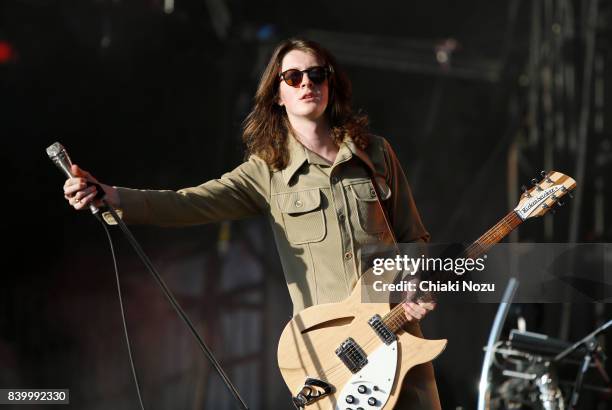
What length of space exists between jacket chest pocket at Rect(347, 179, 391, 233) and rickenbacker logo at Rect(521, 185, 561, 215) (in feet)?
1.60

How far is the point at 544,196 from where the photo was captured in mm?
2666

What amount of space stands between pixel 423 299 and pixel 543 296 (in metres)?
0.40

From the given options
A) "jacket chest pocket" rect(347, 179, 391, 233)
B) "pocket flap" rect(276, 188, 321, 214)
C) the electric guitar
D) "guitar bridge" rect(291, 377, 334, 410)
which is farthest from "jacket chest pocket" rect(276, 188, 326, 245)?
"guitar bridge" rect(291, 377, 334, 410)

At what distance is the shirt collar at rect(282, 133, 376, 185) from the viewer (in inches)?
104

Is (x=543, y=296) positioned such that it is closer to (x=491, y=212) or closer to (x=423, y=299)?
(x=423, y=299)

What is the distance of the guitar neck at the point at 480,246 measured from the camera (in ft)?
8.12

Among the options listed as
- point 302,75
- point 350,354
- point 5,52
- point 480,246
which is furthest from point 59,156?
point 5,52

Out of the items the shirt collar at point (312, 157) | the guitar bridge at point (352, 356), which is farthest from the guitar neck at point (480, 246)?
Result: the shirt collar at point (312, 157)

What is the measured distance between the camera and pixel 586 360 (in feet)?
13.3

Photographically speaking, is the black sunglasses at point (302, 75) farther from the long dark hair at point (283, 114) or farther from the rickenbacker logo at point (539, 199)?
the rickenbacker logo at point (539, 199)

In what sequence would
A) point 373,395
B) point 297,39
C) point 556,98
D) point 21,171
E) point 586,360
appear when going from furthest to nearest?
1. point 556,98
2. point 21,171
3. point 586,360
4. point 297,39
5. point 373,395

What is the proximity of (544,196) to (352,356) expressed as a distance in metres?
0.86

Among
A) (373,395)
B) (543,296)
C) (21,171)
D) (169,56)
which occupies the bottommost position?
(373,395)

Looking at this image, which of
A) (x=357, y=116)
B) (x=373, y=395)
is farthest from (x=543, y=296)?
(x=357, y=116)
